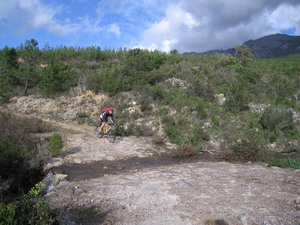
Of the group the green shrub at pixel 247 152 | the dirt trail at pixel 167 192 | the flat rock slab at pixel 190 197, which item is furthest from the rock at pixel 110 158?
the green shrub at pixel 247 152

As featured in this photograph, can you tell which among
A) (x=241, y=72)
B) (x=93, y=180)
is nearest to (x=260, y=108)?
(x=241, y=72)

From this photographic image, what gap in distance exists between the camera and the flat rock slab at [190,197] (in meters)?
4.48

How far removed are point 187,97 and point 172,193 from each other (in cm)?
1256

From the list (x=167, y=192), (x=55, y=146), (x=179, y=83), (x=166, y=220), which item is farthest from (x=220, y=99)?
(x=166, y=220)

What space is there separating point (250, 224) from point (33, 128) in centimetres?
1106

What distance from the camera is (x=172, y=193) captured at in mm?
5848

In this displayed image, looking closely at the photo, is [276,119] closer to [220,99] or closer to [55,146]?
[220,99]

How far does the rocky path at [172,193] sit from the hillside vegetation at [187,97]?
3151 millimetres

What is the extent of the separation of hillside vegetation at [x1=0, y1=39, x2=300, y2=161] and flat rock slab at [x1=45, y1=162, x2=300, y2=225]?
365 centimetres

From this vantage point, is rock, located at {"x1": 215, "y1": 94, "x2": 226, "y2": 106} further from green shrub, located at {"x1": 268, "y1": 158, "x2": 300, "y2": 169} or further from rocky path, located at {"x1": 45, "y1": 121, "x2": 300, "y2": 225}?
green shrub, located at {"x1": 268, "y1": 158, "x2": 300, "y2": 169}

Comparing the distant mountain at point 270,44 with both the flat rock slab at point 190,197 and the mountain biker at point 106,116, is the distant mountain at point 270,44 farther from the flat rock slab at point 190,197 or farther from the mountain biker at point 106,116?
the flat rock slab at point 190,197

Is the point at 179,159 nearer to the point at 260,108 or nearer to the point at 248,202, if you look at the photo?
the point at 248,202

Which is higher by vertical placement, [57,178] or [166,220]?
[57,178]

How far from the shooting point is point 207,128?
1448 cm
